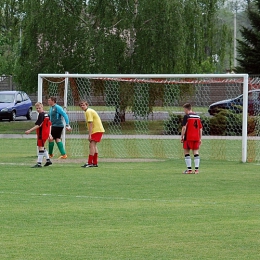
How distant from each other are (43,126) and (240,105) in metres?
13.9

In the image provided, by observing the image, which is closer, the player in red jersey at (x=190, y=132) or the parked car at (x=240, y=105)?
the player in red jersey at (x=190, y=132)

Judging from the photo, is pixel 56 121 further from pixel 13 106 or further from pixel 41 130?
pixel 13 106

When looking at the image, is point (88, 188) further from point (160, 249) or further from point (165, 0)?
point (165, 0)

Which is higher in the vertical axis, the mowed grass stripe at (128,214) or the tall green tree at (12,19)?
the tall green tree at (12,19)

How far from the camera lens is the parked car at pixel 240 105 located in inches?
1159

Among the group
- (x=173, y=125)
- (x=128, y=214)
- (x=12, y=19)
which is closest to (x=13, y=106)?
(x=12, y=19)

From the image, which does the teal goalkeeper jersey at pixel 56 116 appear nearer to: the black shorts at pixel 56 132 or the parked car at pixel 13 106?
the black shorts at pixel 56 132

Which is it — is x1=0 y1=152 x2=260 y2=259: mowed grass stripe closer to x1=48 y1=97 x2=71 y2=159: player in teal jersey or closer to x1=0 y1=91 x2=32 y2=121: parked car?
x1=48 y1=97 x2=71 y2=159: player in teal jersey

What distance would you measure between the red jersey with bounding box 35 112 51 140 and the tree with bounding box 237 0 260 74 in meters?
28.7

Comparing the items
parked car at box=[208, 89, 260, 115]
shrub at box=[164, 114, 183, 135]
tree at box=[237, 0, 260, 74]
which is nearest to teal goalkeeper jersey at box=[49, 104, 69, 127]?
parked car at box=[208, 89, 260, 115]

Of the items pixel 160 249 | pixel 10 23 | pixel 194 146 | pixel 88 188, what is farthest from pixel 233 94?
pixel 160 249

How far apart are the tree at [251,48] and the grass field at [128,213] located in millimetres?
27734

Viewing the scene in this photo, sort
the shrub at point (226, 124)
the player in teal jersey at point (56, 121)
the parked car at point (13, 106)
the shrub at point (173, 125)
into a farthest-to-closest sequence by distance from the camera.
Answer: the parked car at point (13, 106)
the shrub at point (173, 125)
the shrub at point (226, 124)
the player in teal jersey at point (56, 121)

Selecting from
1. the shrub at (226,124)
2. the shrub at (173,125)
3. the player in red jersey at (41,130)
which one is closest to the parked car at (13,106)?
the shrub at (173,125)
